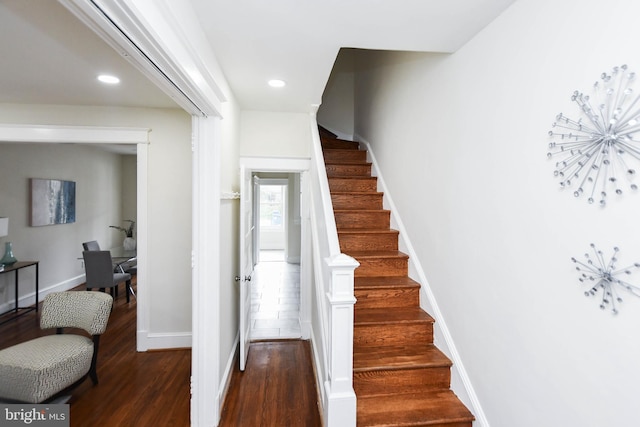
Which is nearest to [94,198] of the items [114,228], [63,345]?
[114,228]

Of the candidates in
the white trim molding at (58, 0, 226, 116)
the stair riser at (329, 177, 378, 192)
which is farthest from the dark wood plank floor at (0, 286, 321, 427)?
the white trim molding at (58, 0, 226, 116)

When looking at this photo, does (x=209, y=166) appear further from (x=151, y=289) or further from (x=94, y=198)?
(x=94, y=198)

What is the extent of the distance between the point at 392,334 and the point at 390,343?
0.20ft

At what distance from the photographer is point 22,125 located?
287 centimetres

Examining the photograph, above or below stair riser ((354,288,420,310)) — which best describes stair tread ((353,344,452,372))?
below

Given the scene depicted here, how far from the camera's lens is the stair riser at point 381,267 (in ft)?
8.32

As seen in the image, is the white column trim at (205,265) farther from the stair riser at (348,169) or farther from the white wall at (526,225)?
the stair riser at (348,169)

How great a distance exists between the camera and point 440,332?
2074 mm

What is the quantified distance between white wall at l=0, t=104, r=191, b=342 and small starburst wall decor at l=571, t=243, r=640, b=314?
3068 mm

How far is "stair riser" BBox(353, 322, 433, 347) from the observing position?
6.88ft

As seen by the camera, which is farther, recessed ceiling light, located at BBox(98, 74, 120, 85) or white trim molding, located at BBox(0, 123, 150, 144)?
white trim molding, located at BBox(0, 123, 150, 144)

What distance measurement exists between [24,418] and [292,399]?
5.62 ft

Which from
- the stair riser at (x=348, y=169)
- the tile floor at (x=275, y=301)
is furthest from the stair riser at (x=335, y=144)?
the tile floor at (x=275, y=301)

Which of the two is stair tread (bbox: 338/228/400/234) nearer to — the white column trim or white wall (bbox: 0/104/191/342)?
the white column trim
